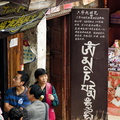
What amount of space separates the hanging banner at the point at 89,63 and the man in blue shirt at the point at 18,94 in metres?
3.09

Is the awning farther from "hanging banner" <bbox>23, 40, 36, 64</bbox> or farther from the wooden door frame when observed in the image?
"hanging banner" <bbox>23, 40, 36, 64</bbox>

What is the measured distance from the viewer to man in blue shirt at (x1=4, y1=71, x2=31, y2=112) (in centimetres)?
870

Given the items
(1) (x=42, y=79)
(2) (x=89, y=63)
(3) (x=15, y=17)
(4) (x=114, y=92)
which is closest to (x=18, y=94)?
(1) (x=42, y=79)

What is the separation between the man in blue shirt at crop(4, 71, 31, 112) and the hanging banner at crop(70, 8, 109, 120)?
3087 millimetres

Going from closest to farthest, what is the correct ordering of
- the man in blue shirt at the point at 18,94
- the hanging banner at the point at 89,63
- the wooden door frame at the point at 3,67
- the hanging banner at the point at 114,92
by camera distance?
1. the man in blue shirt at the point at 18,94
2. the wooden door frame at the point at 3,67
3. the hanging banner at the point at 89,63
4. the hanging banner at the point at 114,92

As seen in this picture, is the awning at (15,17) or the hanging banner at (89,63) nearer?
the awning at (15,17)

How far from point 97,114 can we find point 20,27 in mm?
3840

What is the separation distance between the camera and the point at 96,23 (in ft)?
37.8

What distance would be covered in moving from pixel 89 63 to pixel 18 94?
3.24 m

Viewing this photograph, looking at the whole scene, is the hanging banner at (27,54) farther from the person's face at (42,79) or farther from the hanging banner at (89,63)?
the person's face at (42,79)

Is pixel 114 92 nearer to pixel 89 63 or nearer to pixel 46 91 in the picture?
pixel 89 63

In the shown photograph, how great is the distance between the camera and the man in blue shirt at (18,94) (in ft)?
28.6

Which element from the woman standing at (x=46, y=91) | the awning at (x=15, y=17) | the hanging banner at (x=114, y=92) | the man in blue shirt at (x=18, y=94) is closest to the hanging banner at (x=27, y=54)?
the awning at (x=15, y=17)

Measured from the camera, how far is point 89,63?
38.3ft
